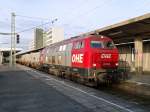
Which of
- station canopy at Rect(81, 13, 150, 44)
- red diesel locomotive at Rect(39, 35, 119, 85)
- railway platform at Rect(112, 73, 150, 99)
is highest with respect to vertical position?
station canopy at Rect(81, 13, 150, 44)

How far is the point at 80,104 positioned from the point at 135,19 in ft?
39.1

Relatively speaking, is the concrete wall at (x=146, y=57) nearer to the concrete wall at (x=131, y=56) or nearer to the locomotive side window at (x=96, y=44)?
the concrete wall at (x=131, y=56)

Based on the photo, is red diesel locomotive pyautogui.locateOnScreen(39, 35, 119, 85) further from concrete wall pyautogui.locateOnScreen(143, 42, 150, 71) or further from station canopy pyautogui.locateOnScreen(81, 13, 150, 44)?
concrete wall pyautogui.locateOnScreen(143, 42, 150, 71)

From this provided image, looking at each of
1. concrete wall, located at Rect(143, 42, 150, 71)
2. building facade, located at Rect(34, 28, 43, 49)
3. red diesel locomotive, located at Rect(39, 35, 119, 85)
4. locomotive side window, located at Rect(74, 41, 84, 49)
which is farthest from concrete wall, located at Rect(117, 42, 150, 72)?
building facade, located at Rect(34, 28, 43, 49)

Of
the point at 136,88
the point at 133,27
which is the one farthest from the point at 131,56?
the point at 136,88

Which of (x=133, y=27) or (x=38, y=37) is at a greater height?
(x=38, y=37)

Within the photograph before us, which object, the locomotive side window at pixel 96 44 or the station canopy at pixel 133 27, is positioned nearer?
the locomotive side window at pixel 96 44

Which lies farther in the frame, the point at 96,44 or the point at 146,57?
the point at 146,57

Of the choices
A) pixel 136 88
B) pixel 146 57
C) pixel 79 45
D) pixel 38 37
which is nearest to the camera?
pixel 136 88

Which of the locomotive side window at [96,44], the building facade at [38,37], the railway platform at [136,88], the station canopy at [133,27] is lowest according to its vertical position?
the railway platform at [136,88]

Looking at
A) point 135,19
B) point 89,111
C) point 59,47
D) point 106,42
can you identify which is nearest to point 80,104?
point 89,111

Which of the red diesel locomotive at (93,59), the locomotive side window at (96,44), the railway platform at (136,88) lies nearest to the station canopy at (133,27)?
the red diesel locomotive at (93,59)

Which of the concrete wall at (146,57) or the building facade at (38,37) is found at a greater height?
the building facade at (38,37)

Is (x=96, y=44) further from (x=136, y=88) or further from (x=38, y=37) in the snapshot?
(x=38, y=37)
